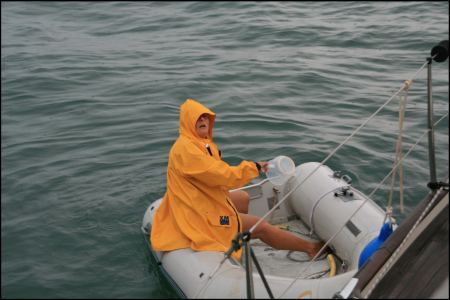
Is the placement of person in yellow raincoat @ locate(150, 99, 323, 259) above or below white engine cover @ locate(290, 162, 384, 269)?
above

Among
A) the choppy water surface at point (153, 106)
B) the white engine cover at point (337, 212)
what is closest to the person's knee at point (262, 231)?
the white engine cover at point (337, 212)

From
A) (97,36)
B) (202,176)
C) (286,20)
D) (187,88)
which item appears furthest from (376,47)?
(202,176)

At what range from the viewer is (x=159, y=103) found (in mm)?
9344

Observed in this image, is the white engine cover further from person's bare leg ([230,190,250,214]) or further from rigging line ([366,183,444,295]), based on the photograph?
rigging line ([366,183,444,295])

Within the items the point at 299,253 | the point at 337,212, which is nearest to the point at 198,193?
the point at 299,253

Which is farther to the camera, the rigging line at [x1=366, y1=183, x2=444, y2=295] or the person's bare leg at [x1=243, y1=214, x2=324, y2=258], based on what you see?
the person's bare leg at [x1=243, y1=214, x2=324, y2=258]

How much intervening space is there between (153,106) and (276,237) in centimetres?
473

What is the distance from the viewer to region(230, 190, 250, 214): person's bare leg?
5.37 metres

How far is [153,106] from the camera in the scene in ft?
30.2

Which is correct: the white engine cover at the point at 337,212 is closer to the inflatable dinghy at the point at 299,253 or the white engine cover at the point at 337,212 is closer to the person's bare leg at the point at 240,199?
the inflatable dinghy at the point at 299,253

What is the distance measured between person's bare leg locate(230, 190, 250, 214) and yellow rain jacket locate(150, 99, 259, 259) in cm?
59

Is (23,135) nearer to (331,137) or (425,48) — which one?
(331,137)

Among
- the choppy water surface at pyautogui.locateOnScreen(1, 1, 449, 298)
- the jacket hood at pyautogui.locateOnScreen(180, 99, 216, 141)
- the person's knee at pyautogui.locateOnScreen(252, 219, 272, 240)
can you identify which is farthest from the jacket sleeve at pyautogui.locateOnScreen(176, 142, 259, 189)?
the choppy water surface at pyautogui.locateOnScreen(1, 1, 449, 298)

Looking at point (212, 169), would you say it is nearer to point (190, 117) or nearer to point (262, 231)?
point (190, 117)
